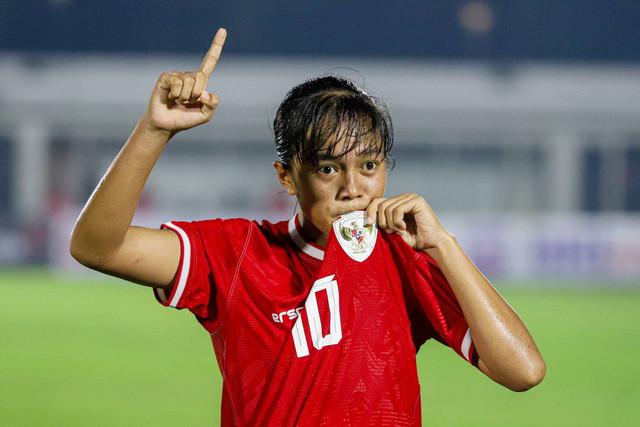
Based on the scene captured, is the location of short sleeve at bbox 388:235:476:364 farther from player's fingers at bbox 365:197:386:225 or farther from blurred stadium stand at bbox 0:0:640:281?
blurred stadium stand at bbox 0:0:640:281

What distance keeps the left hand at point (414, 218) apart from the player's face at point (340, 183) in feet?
0.29

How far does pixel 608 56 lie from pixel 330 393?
40.3 meters

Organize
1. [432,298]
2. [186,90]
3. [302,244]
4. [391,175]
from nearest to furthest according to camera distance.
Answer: [186,90]
[432,298]
[302,244]
[391,175]

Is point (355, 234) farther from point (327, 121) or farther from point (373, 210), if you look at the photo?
point (327, 121)

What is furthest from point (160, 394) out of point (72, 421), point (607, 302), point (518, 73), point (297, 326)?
point (518, 73)

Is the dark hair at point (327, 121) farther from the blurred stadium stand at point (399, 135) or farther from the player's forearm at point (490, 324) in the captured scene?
the blurred stadium stand at point (399, 135)

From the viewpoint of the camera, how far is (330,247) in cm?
214

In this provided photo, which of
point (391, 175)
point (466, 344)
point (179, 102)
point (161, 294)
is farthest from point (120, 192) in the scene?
point (391, 175)

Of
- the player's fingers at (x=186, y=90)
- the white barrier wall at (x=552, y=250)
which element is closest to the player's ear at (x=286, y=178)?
the player's fingers at (x=186, y=90)

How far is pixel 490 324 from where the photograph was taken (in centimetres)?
199

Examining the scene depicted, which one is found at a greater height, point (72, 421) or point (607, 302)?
point (607, 302)

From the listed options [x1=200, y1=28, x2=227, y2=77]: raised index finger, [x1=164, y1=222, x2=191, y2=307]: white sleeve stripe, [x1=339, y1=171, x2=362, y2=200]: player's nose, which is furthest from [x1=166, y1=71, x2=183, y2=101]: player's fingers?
[x1=339, y1=171, x2=362, y2=200]: player's nose

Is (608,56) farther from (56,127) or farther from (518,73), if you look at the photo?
(56,127)

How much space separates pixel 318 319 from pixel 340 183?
1.20 feet
